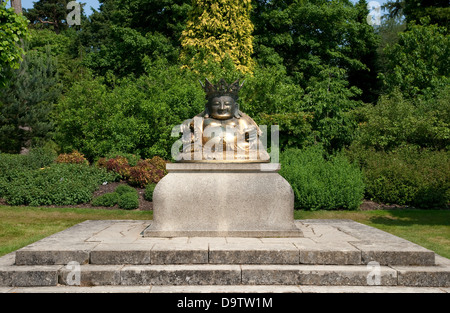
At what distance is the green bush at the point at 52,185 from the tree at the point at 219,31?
25.8 feet

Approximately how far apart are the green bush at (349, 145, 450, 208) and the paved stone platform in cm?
724

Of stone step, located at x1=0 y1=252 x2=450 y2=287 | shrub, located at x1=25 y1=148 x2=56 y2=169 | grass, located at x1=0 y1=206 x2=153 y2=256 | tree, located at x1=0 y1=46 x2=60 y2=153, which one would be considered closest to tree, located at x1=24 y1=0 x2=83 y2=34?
tree, located at x1=0 y1=46 x2=60 y2=153

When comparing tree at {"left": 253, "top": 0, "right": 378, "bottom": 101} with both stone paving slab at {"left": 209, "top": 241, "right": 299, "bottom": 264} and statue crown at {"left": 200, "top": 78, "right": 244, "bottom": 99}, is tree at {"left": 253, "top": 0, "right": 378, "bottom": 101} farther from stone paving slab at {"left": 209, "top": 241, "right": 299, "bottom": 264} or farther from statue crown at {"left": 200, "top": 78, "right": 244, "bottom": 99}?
stone paving slab at {"left": 209, "top": 241, "right": 299, "bottom": 264}

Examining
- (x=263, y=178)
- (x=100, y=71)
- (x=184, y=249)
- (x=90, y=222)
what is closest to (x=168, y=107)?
(x=90, y=222)

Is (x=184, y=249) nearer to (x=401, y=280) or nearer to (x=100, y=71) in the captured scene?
(x=401, y=280)

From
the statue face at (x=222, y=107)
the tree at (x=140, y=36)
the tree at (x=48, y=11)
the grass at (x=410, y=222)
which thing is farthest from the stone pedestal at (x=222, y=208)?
the tree at (x=48, y=11)

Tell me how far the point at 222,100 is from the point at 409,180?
8126mm

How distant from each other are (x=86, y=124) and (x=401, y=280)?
14137mm

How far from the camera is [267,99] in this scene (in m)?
14.9

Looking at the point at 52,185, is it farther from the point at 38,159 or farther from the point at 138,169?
the point at 38,159

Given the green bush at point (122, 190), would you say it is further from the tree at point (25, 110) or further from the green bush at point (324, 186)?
the tree at point (25, 110)

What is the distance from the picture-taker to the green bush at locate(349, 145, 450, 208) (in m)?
12.8

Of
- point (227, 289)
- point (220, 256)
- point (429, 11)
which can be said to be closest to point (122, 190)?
point (220, 256)

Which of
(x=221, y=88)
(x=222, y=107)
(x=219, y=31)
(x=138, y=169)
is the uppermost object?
(x=219, y=31)
